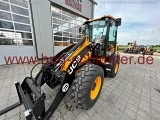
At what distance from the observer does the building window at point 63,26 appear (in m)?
7.96

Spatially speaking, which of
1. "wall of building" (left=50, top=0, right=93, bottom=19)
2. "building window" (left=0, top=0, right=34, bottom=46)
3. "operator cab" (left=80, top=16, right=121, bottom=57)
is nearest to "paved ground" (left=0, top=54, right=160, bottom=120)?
"operator cab" (left=80, top=16, right=121, bottom=57)

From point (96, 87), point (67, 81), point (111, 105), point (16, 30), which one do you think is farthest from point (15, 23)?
point (111, 105)

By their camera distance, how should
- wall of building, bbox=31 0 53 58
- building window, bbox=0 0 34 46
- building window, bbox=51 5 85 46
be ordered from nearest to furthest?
1. building window, bbox=0 0 34 46
2. wall of building, bbox=31 0 53 58
3. building window, bbox=51 5 85 46

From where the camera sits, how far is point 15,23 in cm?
594

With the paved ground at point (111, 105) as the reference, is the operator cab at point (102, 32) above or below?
above

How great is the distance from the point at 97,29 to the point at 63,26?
558cm

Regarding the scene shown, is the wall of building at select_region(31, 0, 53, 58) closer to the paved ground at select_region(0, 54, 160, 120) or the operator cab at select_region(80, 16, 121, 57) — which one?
the paved ground at select_region(0, 54, 160, 120)

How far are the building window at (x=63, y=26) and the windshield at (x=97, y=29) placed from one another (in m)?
4.11

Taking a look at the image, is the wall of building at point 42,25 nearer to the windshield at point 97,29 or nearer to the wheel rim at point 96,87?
the windshield at point 97,29

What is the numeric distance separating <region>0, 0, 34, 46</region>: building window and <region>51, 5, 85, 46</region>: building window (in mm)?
1917

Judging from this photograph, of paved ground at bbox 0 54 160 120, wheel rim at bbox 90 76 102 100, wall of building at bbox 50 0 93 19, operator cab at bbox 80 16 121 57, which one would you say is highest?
wall of building at bbox 50 0 93 19

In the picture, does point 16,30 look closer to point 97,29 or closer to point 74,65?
point 97,29

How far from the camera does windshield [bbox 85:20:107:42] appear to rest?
342 cm

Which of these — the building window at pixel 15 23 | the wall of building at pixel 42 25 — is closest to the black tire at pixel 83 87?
the building window at pixel 15 23
